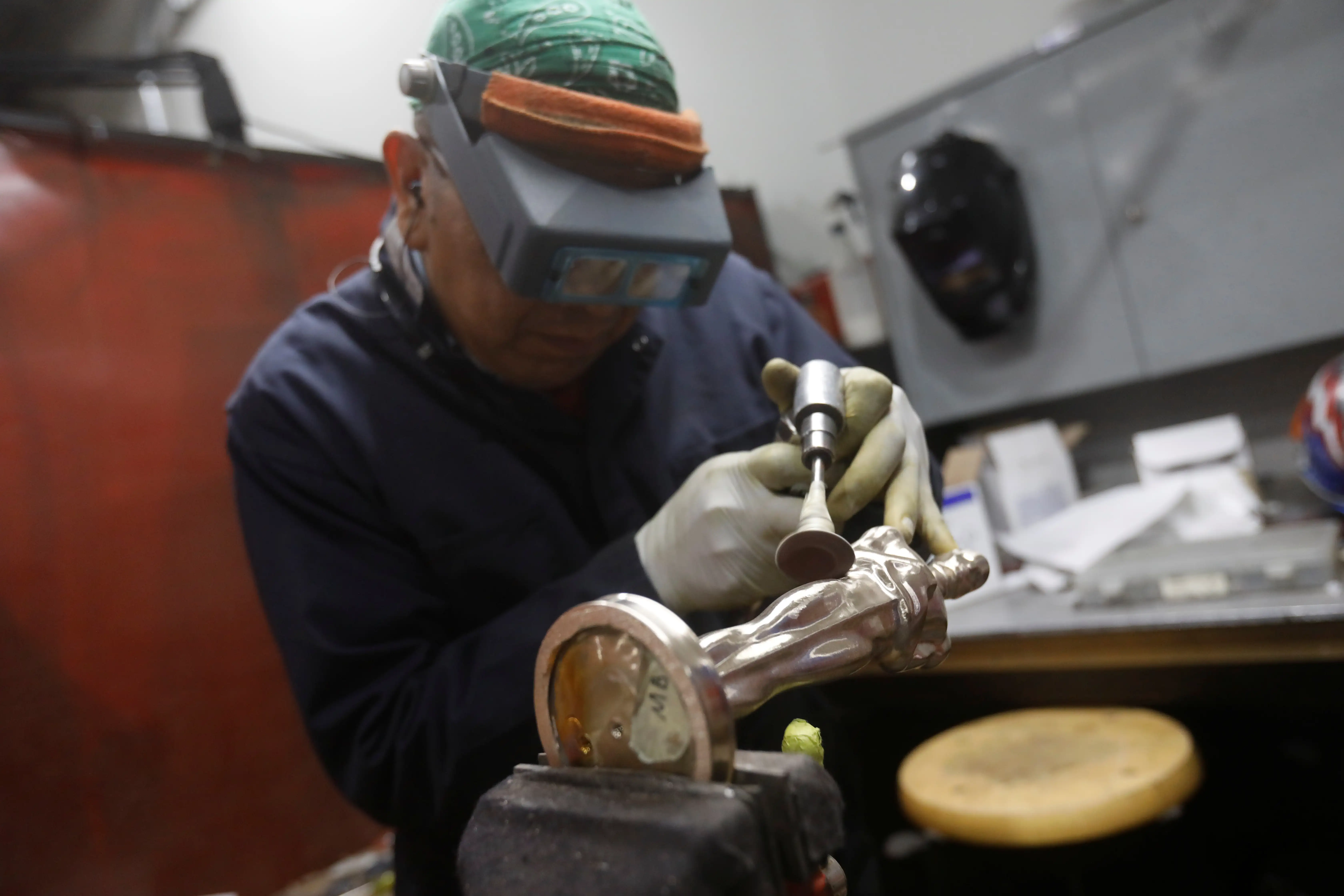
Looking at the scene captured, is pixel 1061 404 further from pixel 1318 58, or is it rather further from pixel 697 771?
pixel 697 771

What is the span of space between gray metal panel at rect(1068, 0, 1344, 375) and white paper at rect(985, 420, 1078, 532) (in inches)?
10.4

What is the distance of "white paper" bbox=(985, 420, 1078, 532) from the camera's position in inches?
70.1

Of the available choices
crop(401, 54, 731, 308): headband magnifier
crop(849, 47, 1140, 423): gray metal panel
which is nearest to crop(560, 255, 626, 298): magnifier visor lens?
crop(401, 54, 731, 308): headband magnifier

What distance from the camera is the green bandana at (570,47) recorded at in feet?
1.80

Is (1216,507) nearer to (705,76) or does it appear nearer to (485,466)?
(705,76)

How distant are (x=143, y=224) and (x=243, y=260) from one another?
16 cm

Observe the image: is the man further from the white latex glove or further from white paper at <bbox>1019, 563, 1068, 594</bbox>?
white paper at <bbox>1019, 563, 1068, 594</bbox>

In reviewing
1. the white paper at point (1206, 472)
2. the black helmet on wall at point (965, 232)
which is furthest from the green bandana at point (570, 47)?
the white paper at point (1206, 472)

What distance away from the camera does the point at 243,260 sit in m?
1.52

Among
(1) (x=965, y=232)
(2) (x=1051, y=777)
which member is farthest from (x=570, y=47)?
(2) (x=1051, y=777)

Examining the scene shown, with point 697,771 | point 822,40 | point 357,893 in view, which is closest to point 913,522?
point 697,771

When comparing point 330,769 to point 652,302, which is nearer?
point 652,302

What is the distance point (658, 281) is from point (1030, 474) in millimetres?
1574

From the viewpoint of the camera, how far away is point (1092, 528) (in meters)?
1.71
